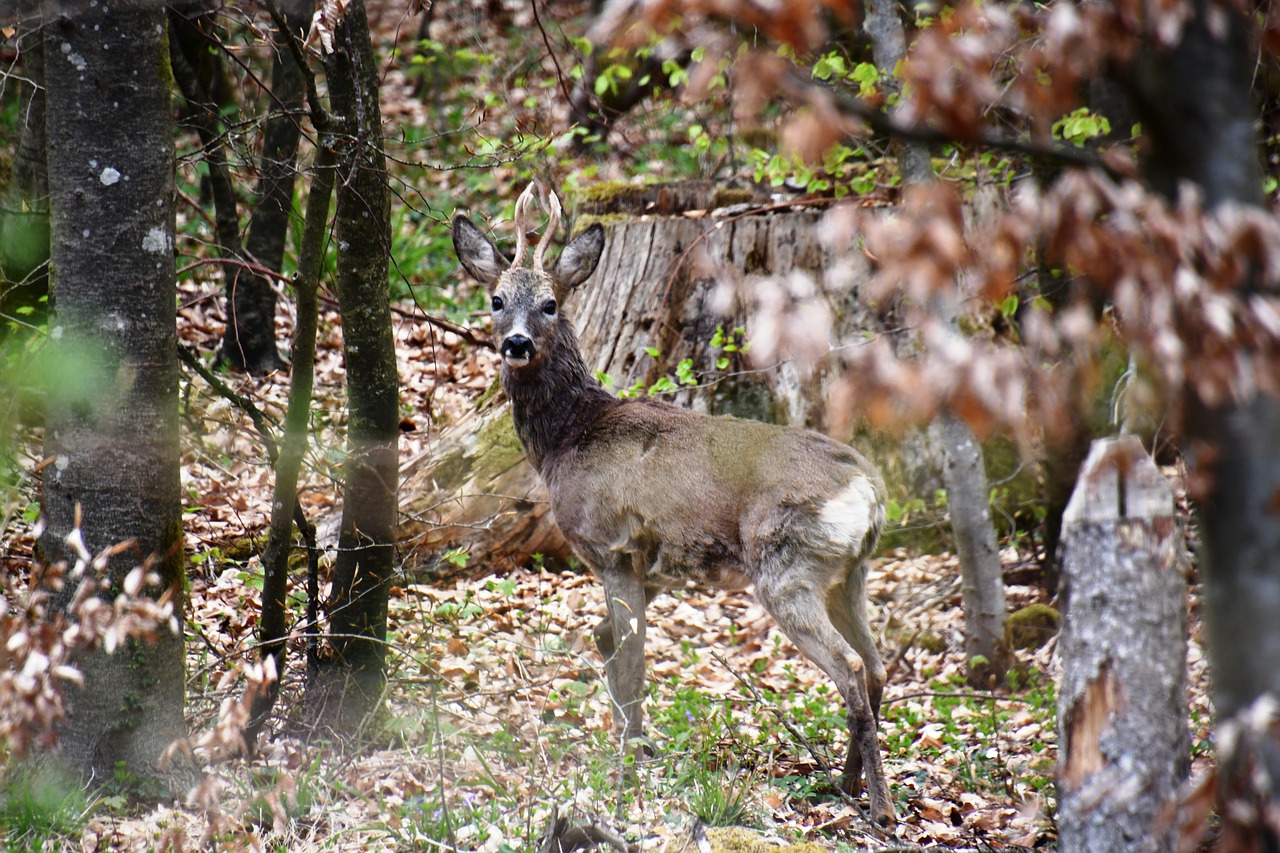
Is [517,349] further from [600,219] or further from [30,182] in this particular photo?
[30,182]

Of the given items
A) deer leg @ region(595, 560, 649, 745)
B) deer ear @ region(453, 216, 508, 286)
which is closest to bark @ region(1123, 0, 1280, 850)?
→ deer leg @ region(595, 560, 649, 745)

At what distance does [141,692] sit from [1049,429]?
3788 mm

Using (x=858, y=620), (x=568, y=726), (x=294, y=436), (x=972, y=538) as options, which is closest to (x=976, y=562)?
(x=972, y=538)

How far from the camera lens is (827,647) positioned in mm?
5422

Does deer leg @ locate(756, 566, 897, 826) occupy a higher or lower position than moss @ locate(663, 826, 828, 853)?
higher

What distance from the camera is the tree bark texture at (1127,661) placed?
2566 mm

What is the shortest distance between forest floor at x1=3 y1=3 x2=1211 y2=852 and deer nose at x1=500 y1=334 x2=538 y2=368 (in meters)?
0.63

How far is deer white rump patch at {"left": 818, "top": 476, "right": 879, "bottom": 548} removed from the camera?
18.1ft

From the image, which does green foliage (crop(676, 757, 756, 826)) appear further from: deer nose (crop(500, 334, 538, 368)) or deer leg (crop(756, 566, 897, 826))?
deer nose (crop(500, 334, 538, 368))

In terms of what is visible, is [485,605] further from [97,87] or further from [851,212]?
[851,212]

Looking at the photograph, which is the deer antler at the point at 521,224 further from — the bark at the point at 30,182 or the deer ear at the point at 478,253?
the bark at the point at 30,182

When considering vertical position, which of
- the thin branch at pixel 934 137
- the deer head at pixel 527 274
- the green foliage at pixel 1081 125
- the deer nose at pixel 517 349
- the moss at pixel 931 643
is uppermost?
the green foliage at pixel 1081 125

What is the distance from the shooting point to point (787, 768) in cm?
562

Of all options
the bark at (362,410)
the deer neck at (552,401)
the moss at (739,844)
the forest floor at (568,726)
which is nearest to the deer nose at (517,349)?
the deer neck at (552,401)
